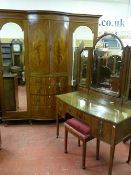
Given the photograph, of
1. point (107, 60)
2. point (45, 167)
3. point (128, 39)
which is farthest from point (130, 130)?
point (128, 39)

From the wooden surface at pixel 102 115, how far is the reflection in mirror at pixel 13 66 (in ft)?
3.34

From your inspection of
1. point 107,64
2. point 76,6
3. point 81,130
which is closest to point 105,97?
point 107,64

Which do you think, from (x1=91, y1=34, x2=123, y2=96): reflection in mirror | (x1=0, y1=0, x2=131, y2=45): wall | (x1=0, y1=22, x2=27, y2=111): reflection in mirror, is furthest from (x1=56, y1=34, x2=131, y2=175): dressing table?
(x1=0, y1=0, x2=131, y2=45): wall

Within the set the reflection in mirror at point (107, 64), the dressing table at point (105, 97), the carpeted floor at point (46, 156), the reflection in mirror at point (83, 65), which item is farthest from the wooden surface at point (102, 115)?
the carpeted floor at point (46, 156)

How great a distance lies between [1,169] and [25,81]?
1.52 metres

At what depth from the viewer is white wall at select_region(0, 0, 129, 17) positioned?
381 cm

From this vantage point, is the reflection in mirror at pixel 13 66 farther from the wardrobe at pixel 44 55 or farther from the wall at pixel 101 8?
the wall at pixel 101 8

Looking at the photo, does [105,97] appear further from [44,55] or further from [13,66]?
[13,66]

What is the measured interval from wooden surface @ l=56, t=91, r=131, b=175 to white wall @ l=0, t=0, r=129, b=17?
221 cm

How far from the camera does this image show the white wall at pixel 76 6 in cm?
381

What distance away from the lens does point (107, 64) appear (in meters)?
2.59

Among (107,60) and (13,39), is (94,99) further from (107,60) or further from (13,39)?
(13,39)

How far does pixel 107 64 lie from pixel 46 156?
1531mm

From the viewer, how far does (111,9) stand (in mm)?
4215
